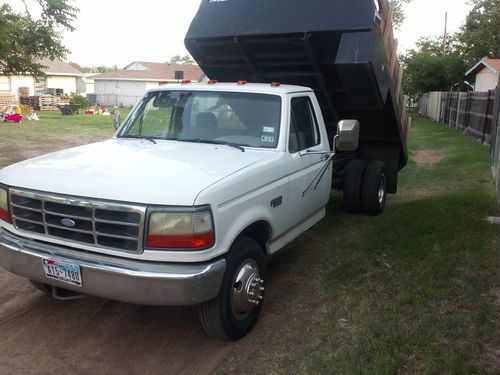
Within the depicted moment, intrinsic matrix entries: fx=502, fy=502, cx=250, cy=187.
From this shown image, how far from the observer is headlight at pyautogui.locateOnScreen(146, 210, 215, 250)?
319cm

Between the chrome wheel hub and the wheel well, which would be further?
the wheel well

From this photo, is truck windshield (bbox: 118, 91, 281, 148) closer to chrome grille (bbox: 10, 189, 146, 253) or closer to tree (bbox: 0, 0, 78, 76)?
chrome grille (bbox: 10, 189, 146, 253)

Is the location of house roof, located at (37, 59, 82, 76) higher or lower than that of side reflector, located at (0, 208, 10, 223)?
higher

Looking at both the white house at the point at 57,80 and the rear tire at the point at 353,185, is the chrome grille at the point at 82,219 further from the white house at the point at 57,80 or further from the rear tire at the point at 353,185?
the white house at the point at 57,80

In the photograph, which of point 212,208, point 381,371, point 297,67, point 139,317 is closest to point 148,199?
point 212,208

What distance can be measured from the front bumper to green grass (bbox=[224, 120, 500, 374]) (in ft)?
2.35

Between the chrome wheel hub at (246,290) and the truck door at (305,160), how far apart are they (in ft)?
2.93

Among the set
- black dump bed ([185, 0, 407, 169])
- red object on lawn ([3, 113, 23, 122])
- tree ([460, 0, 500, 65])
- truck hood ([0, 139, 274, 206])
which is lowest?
red object on lawn ([3, 113, 23, 122])

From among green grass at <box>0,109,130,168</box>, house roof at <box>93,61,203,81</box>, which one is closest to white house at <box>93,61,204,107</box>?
house roof at <box>93,61,203,81</box>

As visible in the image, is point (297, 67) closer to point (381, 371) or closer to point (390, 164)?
point (390, 164)

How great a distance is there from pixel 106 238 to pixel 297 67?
3.98m

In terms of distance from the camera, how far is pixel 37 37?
21.3 metres

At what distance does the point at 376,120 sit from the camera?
6973 mm

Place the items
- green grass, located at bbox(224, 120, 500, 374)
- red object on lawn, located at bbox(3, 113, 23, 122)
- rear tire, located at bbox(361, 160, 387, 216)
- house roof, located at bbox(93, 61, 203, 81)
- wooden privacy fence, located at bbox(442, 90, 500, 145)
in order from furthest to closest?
house roof, located at bbox(93, 61, 203, 81), red object on lawn, located at bbox(3, 113, 23, 122), wooden privacy fence, located at bbox(442, 90, 500, 145), rear tire, located at bbox(361, 160, 387, 216), green grass, located at bbox(224, 120, 500, 374)
